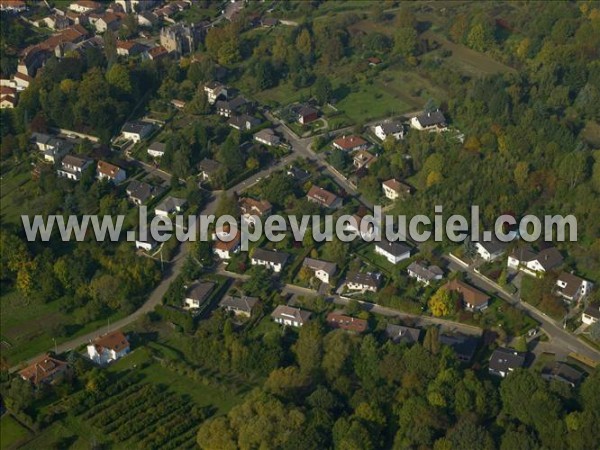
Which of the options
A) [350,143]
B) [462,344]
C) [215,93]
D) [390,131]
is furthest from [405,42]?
[462,344]

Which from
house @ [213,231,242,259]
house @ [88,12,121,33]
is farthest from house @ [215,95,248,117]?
house @ [88,12,121,33]

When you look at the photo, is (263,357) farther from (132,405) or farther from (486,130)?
(486,130)

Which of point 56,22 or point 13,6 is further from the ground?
point 13,6

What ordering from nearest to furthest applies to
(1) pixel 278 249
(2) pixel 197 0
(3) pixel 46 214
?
(1) pixel 278 249
(3) pixel 46 214
(2) pixel 197 0

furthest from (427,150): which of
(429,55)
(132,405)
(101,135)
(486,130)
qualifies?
(132,405)

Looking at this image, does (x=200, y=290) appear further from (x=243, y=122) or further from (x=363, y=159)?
(x=243, y=122)

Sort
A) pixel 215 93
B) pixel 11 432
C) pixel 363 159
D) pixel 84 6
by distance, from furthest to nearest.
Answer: pixel 84 6 < pixel 215 93 < pixel 363 159 < pixel 11 432

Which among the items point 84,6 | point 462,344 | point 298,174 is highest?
point 462,344

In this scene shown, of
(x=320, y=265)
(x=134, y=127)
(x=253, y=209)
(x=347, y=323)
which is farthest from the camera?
(x=134, y=127)
